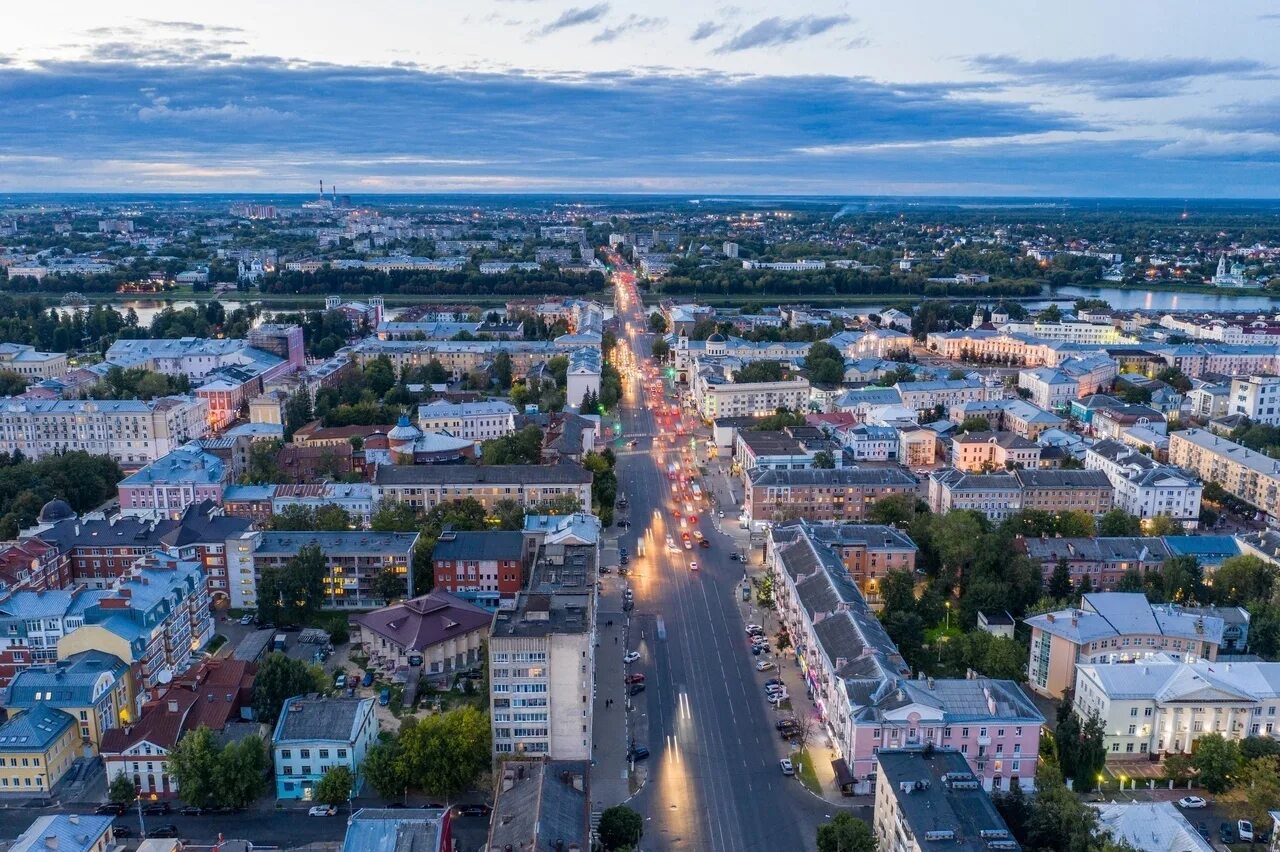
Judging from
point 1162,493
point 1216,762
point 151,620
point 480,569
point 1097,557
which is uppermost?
point 151,620

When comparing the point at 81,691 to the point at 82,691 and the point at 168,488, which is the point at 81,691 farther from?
the point at 168,488

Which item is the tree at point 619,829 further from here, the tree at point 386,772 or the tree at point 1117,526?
the tree at point 1117,526

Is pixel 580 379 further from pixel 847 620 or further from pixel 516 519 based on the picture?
pixel 847 620

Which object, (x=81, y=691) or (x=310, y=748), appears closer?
(x=310, y=748)

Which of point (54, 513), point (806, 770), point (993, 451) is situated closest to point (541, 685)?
point (806, 770)

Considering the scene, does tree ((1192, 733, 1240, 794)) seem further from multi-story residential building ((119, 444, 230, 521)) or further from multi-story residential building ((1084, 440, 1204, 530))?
multi-story residential building ((119, 444, 230, 521))

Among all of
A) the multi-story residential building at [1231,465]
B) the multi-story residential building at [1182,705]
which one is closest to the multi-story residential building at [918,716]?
the multi-story residential building at [1182,705]
